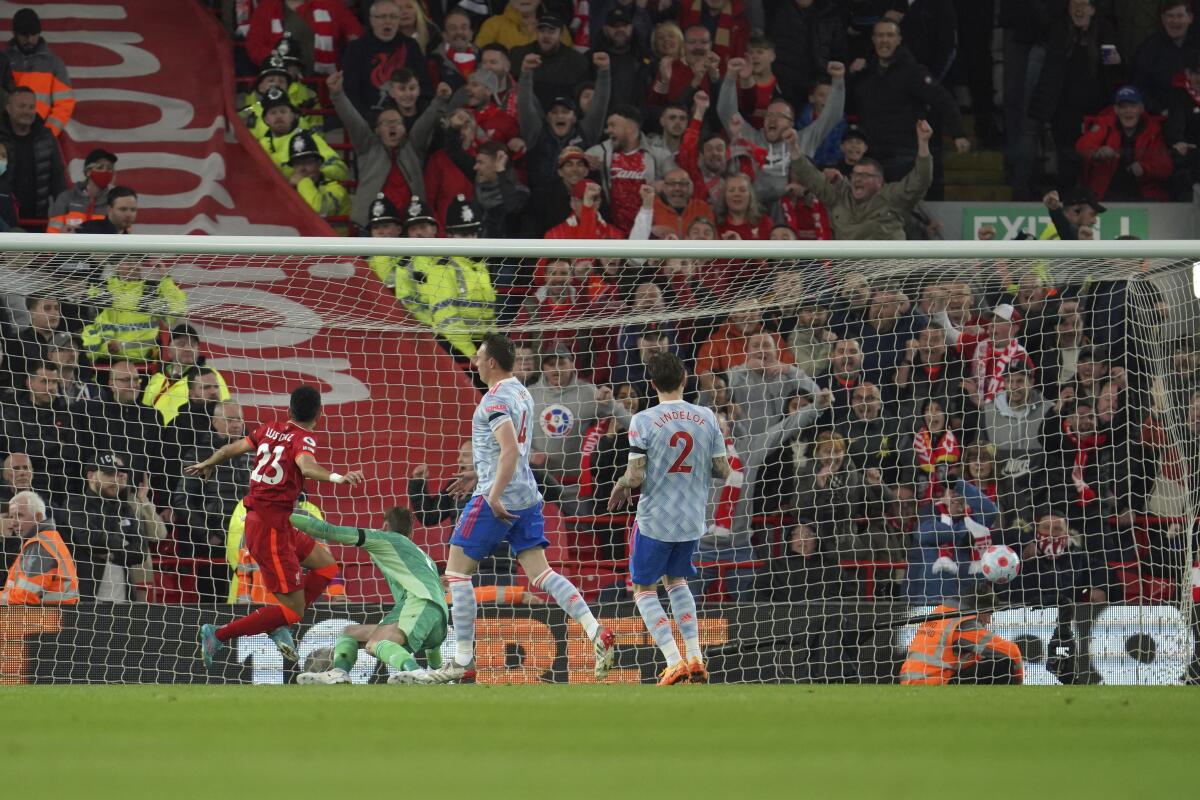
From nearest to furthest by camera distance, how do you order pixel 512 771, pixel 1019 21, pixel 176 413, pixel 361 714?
pixel 512 771
pixel 361 714
pixel 176 413
pixel 1019 21

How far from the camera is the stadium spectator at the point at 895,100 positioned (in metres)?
11.5

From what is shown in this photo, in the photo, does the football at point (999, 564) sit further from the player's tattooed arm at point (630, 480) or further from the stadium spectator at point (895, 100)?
the stadium spectator at point (895, 100)

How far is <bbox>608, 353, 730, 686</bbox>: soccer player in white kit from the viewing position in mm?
7543

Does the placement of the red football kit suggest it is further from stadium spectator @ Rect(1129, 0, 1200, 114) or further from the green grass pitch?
stadium spectator @ Rect(1129, 0, 1200, 114)

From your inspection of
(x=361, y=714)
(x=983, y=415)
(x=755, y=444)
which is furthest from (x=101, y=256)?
(x=983, y=415)

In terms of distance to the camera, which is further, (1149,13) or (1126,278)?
(1149,13)

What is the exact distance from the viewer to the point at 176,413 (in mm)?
8570

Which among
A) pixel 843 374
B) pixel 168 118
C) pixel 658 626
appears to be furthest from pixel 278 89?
pixel 658 626

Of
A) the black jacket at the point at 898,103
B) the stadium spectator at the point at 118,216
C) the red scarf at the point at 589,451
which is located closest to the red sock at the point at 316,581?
the red scarf at the point at 589,451

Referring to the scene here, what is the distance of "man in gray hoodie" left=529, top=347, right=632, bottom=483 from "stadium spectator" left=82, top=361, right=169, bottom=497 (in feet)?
7.22

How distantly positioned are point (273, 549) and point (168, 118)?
4880 millimetres

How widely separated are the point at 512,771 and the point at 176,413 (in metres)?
4.20

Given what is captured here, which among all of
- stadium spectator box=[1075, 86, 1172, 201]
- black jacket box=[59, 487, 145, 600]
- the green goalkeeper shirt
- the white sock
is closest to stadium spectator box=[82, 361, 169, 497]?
black jacket box=[59, 487, 145, 600]

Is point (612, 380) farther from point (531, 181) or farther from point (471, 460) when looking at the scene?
point (531, 181)
